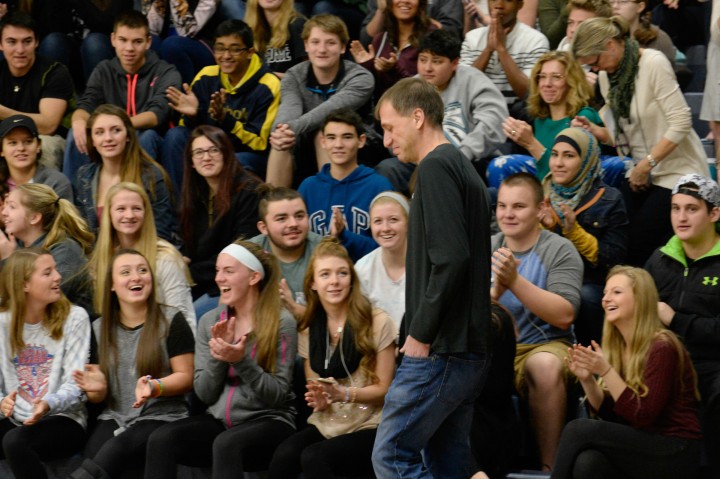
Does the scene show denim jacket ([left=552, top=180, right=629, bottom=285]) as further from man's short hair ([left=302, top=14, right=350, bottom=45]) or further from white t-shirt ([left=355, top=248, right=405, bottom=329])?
man's short hair ([left=302, top=14, right=350, bottom=45])

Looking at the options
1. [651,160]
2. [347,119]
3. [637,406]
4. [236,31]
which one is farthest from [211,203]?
[637,406]

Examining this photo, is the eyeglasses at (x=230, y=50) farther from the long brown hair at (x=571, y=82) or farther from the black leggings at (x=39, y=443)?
the black leggings at (x=39, y=443)

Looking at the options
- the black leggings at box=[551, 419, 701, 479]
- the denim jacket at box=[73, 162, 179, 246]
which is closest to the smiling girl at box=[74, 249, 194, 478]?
the denim jacket at box=[73, 162, 179, 246]

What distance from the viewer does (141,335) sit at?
5.90 m

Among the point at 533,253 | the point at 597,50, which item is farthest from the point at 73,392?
the point at 597,50

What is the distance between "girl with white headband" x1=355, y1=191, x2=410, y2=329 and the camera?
6.06m

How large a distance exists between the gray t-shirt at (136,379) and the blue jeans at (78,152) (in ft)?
6.12

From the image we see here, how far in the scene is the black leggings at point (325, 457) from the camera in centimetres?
538

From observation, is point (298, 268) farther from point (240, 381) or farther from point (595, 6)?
point (595, 6)

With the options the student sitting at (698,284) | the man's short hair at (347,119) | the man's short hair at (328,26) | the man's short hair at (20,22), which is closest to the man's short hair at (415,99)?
the student sitting at (698,284)

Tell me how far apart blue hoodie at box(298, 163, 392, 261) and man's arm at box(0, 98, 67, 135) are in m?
2.00

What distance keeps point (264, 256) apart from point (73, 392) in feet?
3.67

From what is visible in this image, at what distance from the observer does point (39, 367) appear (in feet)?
19.7

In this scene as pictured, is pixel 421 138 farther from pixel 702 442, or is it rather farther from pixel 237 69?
pixel 237 69
